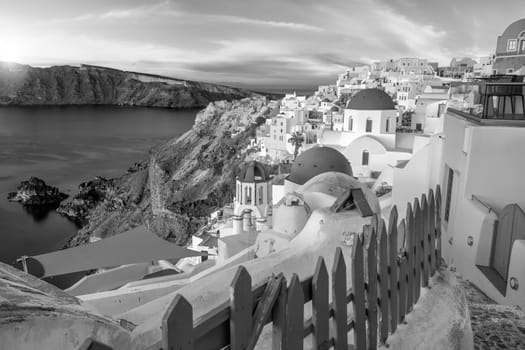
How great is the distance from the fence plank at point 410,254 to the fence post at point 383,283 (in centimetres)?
43

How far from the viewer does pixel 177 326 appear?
1444 mm

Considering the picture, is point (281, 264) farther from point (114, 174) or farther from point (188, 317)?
point (114, 174)

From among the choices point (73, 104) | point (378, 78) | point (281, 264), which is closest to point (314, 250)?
point (281, 264)

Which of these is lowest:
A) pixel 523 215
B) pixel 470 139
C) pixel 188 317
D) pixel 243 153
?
pixel 243 153

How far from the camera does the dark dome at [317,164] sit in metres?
15.2

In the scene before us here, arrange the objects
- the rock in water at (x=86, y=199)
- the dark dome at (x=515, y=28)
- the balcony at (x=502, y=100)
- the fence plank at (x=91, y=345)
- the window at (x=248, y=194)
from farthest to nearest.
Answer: the rock in water at (x=86, y=199)
the window at (x=248, y=194)
the dark dome at (x=515, y=28)
the balcony at (x=502, y=100)
the fence plank at (x=91, y=345)

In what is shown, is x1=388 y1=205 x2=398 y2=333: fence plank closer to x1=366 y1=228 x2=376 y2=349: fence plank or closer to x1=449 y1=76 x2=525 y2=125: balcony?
x1=366 y1=228 x2=376 y2=349: fence plank

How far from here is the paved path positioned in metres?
3.21

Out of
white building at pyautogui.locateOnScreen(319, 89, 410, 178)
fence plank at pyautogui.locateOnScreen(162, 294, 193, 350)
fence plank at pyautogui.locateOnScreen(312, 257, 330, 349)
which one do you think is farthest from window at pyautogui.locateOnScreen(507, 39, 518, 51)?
fence plank at pyautogui.locateOnScreen(162, 294, 193, 350)

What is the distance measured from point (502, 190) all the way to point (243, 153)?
40379 mm

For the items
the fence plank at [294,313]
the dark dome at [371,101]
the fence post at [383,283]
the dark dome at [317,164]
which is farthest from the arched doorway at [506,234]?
the dark dome at [371,101]

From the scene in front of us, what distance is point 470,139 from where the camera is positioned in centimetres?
557

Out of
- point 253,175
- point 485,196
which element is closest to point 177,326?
point 485,196

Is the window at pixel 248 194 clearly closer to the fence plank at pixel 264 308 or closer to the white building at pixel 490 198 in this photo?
the white building at pixel 490 198
